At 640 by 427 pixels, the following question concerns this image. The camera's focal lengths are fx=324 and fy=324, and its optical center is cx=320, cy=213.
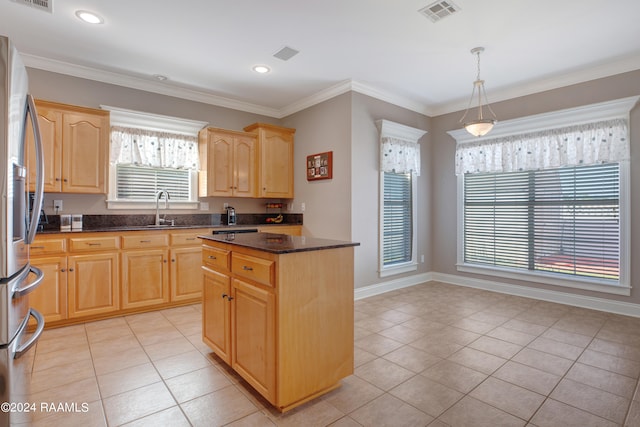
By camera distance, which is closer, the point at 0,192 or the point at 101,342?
the point at 0,192

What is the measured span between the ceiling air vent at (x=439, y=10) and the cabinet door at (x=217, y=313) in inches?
107

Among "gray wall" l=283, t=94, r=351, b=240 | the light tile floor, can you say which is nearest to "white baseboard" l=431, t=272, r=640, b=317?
the light tile floor

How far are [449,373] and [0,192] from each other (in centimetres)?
273

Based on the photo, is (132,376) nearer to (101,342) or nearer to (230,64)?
(101,342)

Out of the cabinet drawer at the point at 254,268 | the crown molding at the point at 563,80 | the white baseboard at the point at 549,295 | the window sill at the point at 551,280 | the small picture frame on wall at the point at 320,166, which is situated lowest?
the white baseboard at the point at 549,295

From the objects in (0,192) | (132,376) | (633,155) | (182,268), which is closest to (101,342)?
(132,376)

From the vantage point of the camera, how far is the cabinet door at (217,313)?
2322 mm

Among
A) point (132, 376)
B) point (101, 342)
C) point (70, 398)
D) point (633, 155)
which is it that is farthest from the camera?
point (633, 155)

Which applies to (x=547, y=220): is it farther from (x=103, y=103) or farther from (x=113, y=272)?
(x=103, y=103)

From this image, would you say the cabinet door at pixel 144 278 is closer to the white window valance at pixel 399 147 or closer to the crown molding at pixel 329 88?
the crown molding at pixel 329 88

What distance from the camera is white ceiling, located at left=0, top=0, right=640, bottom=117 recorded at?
108 inches

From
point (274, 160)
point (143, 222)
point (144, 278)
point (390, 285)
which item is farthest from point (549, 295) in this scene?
point (143, 222)

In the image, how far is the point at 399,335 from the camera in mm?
3082

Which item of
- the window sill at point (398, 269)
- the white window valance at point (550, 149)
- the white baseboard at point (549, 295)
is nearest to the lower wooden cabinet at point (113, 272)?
the window sill at point (398, 269)
